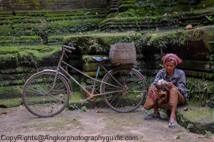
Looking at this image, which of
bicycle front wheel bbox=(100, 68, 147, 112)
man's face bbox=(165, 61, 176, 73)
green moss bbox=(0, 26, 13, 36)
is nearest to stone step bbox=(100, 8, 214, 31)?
bicycle front wheel bbox=(100, 68, 147, 112)

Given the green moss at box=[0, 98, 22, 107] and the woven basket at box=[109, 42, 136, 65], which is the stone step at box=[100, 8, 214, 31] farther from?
the green moss at box=[0, 98, 22, 107]

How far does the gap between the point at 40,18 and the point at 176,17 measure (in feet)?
15.5

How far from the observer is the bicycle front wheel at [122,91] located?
3.89 metres

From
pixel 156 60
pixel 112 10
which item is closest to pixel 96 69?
pixel 156 60

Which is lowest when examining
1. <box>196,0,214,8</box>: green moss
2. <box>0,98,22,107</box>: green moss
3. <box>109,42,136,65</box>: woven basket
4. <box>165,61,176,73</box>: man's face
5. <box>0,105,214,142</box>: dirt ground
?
<box>0,105,214,142</box>: dirt ground

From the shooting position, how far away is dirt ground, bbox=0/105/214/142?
2.61m

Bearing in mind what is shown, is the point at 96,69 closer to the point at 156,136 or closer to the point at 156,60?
the point at 156,60

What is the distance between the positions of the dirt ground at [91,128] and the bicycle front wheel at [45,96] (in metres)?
0.20

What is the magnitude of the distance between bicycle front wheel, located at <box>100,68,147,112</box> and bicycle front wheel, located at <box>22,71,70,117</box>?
2.59 ft

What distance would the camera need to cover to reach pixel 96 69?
4.14 m

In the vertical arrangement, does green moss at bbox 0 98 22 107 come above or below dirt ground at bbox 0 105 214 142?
above

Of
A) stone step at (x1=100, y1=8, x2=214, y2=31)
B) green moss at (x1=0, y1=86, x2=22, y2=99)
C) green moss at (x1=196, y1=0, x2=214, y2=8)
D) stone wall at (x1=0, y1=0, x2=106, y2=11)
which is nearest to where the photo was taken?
green moss at (x1=0, y1=86, x2=22, y2=99)

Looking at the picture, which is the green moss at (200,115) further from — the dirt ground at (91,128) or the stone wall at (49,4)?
the stone wall at (49,4)

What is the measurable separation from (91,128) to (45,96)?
122 cm
